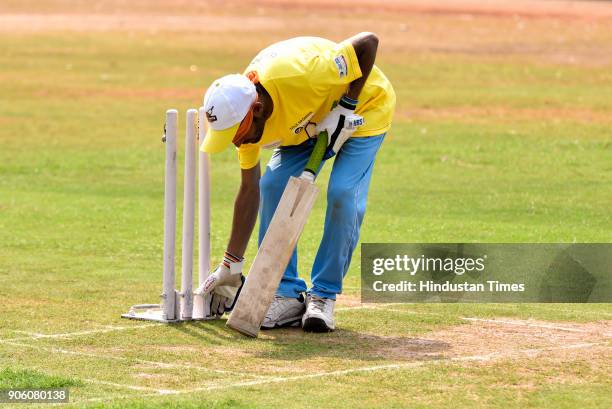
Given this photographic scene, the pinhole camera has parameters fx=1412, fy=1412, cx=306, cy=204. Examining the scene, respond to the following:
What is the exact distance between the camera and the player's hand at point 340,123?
8578mm

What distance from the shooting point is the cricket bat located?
8.50 meters

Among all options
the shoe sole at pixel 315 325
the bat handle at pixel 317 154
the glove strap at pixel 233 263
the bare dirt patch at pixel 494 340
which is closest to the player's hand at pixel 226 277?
the glove strap at pixel 233 263

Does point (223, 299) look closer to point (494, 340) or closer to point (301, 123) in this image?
point (301, 123)

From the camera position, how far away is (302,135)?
876 centimetres

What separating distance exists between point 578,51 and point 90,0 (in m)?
25.7

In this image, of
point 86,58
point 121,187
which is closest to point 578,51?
point 86,58

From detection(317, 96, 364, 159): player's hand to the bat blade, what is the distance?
35 cm

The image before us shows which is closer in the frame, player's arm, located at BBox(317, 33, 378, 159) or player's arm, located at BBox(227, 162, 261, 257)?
player's arm, located at BBox(317, 33, 378, 159)

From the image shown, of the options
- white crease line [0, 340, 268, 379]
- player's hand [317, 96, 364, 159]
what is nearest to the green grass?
white crease line [0, 340, 268, 379]

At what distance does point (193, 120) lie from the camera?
348 inches

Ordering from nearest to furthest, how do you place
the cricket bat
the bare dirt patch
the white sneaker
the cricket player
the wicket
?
the bare dirt patch
the cricket player
the cricket bat
the white sneaker
the wicket

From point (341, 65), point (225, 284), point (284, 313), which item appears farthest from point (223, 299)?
point (341, 65)

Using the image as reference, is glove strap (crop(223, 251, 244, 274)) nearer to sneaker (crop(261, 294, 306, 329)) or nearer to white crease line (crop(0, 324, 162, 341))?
sneaker (crop(261, 294, 306, 329))

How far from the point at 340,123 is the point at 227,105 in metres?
0.80
